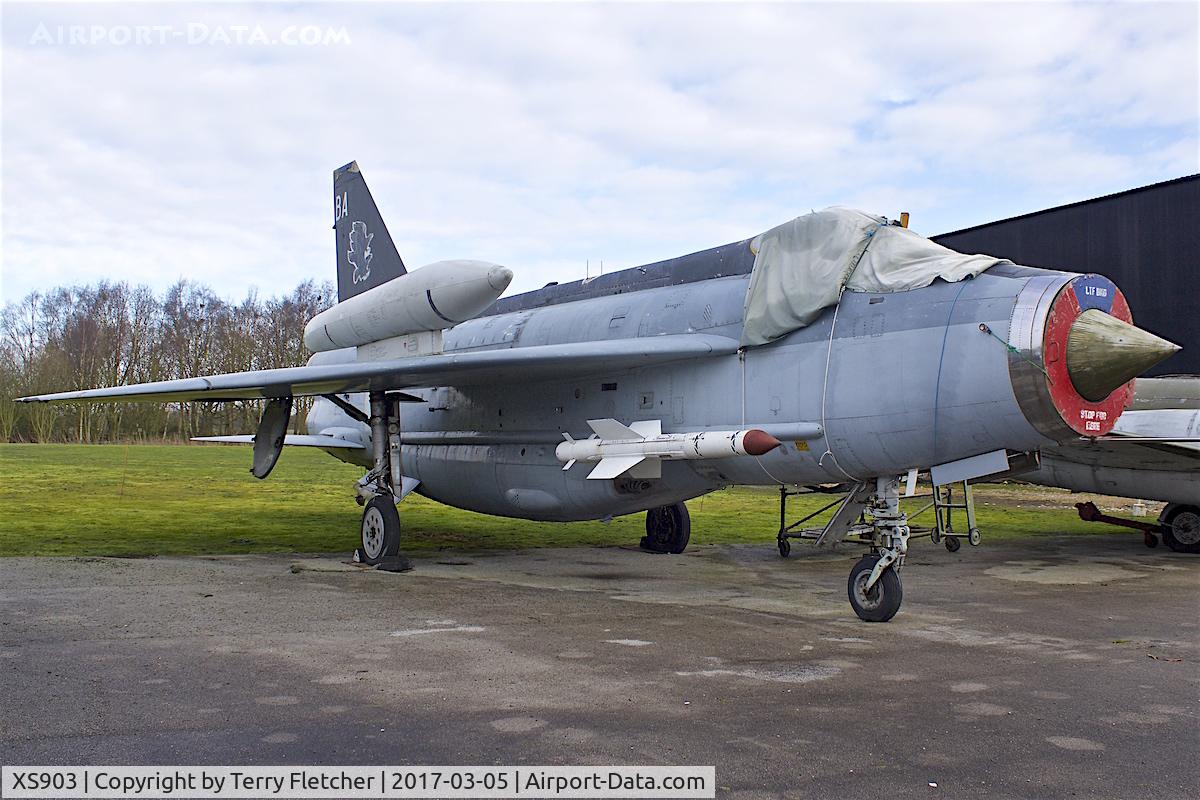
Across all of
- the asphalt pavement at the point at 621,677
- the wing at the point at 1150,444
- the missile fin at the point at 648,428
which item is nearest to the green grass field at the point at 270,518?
the wing at the point at 1150,444

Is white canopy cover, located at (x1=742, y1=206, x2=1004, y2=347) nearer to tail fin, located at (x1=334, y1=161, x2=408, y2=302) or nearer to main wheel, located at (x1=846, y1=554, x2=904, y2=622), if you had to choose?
main wheel, located at (x1=846, y1=554, x2=904, y2=622)

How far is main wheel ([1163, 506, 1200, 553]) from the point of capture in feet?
43.8

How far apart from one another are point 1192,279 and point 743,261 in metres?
12.3

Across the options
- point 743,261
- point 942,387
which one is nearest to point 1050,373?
point 942,387

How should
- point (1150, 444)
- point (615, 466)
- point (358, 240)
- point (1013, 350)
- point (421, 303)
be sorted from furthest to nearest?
1. point (358, 240)
2. point (1150, 444)
3. point (421, 303)
4. point (615, 466)
5. point (1013, 350)

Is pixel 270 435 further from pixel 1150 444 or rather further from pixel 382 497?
pixel 1150 444

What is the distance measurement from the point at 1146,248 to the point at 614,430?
1399 centimetres

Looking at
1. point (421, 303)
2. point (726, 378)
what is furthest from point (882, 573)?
point (421, 303)

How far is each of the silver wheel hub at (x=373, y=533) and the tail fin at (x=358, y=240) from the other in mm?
3779

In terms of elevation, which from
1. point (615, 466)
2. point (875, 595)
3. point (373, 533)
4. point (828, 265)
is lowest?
point (875, 595)

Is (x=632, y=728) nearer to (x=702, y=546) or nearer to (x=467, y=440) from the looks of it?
(x=467, y=440)

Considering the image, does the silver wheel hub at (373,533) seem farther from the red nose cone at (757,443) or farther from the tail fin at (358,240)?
the red nose cone at (757,443)

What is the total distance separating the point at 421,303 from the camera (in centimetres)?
984

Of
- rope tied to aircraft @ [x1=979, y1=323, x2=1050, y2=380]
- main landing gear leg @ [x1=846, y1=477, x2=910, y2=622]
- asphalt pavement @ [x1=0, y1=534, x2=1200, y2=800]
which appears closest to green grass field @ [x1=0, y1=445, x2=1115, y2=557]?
asphalt pavement @ [x1=0, y1=534, x2=1200, y2=800]
